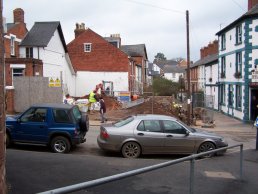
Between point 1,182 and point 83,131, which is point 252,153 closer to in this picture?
point 83,131

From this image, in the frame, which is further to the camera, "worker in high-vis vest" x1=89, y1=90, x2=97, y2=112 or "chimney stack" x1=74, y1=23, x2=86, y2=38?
"chimney stack" x1=74, y1=23, x2=86, y2=38

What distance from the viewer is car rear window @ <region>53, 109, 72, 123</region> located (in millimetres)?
12844

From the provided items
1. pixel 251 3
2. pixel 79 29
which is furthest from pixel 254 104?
pixel 79 29

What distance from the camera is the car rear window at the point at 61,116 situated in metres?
12.8

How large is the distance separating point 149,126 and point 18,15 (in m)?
30.9

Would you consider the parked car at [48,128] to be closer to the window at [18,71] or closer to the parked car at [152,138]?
the parked car at [152,138]

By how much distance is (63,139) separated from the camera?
12914mm

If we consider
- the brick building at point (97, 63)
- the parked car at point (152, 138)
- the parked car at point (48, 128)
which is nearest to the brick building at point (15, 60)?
the brick building at point (97, 63)

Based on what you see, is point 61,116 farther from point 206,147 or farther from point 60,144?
point 206,147

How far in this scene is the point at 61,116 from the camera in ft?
42.2

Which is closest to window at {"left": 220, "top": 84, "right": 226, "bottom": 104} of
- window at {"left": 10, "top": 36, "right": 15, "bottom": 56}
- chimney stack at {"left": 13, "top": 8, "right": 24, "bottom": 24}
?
window at {"left": 10, "top": 36, "right": 15, "bottom": 56}

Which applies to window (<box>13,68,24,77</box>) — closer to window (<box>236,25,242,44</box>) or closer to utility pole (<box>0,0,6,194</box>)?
window (<box>236,25,242,44</box>)

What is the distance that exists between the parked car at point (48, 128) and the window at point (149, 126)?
224 centimetres

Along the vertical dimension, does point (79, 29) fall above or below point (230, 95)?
above
